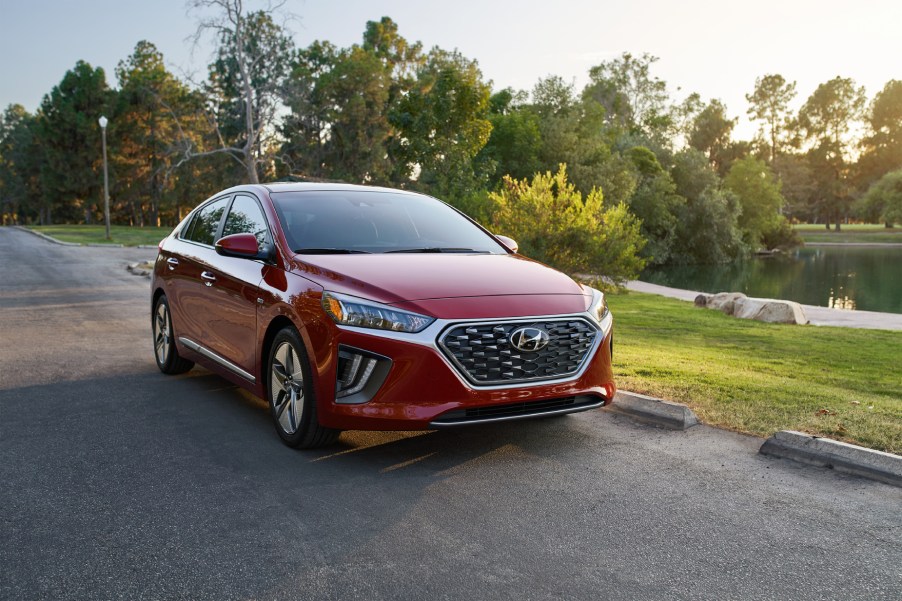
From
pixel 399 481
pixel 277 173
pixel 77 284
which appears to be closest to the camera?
pixel 399 481

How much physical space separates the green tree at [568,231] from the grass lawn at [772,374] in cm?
269

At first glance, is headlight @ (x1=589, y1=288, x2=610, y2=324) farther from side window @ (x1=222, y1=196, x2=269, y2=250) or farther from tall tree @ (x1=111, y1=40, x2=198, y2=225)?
tall tree @ (x1=111, y1=40, x2=198, y2=225)

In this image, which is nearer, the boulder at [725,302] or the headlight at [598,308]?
the headlight at [598,308]

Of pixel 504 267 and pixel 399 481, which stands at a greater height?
pixel 504 267

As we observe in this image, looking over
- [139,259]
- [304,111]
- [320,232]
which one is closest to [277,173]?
[304,111]

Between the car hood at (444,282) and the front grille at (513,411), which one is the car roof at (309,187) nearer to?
the car hood at (444,282)

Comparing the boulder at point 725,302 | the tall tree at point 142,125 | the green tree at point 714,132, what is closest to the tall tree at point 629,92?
the green tree at point 714,132

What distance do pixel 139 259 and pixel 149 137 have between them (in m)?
46.9

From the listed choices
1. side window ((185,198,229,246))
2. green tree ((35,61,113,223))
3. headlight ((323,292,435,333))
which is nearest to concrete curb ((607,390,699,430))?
headlight ((323,292,435,333))

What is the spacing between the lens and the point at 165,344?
8.03 meters

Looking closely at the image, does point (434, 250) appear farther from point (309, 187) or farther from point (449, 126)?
point (449, 126)

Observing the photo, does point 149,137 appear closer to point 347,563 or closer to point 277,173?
point 277,173

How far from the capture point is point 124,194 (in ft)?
245

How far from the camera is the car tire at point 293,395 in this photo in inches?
204
